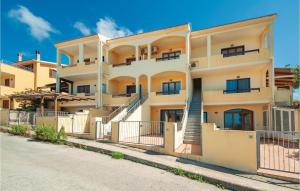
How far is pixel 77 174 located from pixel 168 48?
1681 centimetres

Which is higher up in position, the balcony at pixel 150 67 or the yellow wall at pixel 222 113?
the balcony at pixel 150 67

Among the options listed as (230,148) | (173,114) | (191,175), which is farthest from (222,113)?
(191,175)

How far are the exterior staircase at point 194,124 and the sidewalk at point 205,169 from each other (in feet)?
12.7

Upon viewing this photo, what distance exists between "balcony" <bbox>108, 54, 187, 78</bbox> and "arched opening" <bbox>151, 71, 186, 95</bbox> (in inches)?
31.3

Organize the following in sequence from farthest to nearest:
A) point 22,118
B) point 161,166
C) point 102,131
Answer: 1. point 22,118
2. point 102,131
3. point 161,166

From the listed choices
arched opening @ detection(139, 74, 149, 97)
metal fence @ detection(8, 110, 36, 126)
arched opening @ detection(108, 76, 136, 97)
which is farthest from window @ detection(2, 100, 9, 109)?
arched opening @ detection(139, 74, 149, 97)

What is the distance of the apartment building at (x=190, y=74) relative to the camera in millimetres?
16344

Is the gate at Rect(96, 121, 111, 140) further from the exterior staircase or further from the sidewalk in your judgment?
the exterior staircase

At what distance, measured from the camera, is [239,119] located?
58.8ft

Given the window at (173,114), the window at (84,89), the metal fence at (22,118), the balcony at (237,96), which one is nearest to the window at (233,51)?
the balcony at (237,96)

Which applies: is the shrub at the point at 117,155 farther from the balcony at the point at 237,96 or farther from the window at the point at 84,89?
the window at the point at 84,89

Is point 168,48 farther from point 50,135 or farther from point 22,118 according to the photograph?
point 22,118

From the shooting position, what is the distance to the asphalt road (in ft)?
19.6

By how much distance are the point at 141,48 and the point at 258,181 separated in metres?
17.1
